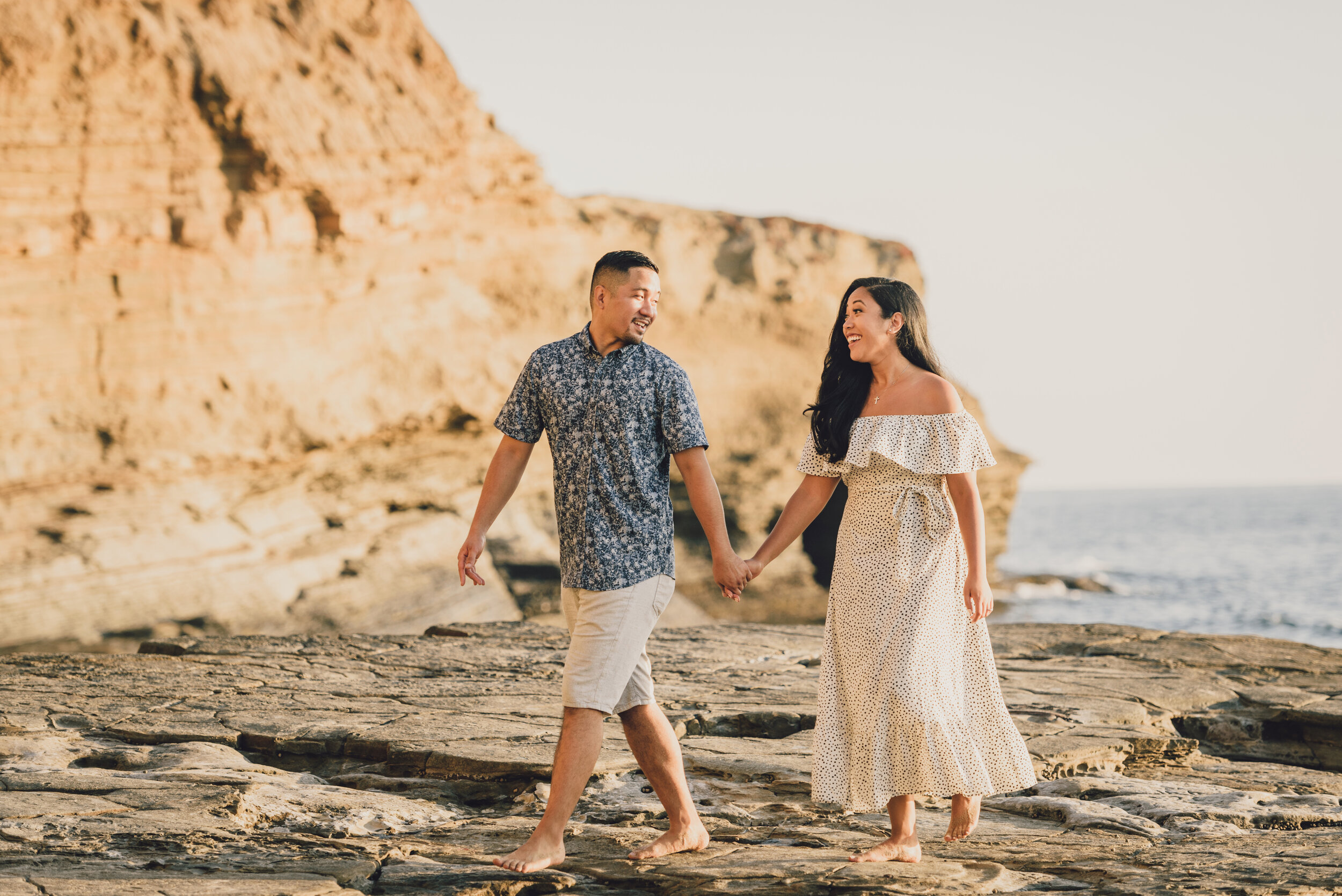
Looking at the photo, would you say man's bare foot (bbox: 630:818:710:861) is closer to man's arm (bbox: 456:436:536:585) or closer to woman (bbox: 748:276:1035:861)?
woman (bbox: 748:276:1035:861)

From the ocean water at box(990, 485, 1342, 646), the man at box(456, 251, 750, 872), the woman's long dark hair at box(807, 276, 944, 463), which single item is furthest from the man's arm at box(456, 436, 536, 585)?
the ocean water at box(990, 485, 1342, 646)

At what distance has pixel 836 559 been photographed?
321cm

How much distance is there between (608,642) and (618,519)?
0.33 metres

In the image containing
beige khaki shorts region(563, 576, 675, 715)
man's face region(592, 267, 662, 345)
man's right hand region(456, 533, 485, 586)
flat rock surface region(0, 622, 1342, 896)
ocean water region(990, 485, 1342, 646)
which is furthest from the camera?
ocean water region(990, 485, 1342, 646)

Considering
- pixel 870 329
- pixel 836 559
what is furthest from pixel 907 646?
pixel 870 329

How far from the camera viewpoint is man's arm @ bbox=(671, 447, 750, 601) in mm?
3195

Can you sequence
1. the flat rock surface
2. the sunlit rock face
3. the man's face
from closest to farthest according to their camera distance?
the flat rock surface
the man's face
the sunlit rock face

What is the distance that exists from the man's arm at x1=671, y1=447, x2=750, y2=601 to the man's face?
1.22 feet

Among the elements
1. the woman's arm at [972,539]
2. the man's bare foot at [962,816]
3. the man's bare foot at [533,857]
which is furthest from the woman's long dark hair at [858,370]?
the man's bare foot at [533,857]

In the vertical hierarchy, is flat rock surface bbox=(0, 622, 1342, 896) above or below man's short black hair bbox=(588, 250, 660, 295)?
below

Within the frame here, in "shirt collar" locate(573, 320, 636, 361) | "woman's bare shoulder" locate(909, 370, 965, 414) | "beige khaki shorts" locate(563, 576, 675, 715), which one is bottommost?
"beige khaki shorts" locate(563, 576, 675, 715)

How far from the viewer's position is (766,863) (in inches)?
120

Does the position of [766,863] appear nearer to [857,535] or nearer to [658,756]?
[658,756]

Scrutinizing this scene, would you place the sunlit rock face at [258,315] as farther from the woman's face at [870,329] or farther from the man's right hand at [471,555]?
the woman's face at [870,329]
